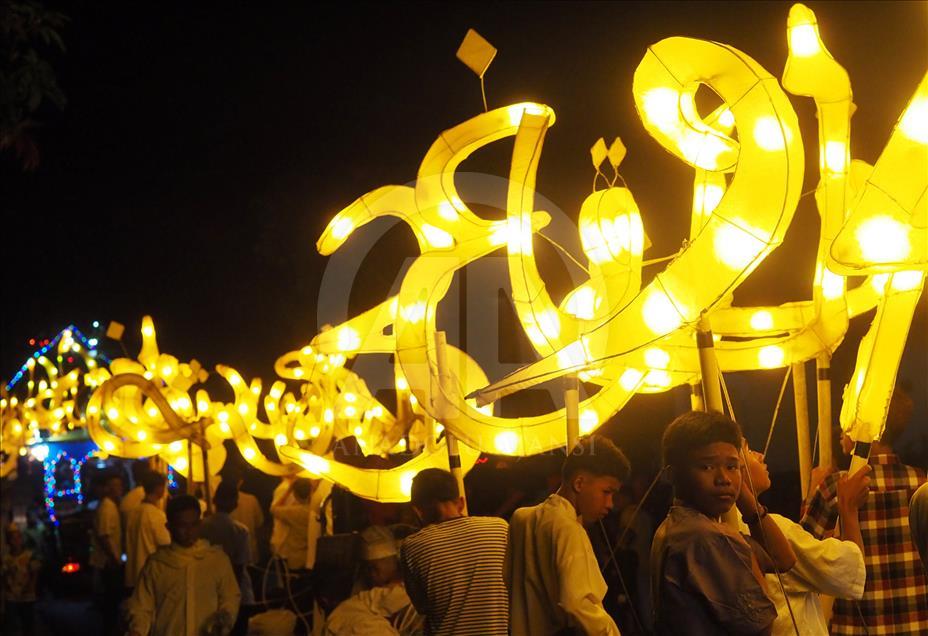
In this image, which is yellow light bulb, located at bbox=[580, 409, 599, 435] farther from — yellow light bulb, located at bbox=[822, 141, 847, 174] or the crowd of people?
yellow light bulb, located at bbox=[822, 141, 847, 174]

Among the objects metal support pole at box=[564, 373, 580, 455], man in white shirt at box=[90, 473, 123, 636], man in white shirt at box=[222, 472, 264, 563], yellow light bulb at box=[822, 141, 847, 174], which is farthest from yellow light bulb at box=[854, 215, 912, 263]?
man in white shirt at box=[222, 472, 264, 563]

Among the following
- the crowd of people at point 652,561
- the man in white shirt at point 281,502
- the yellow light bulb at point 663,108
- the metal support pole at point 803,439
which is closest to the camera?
the crowd of people at point 652,561

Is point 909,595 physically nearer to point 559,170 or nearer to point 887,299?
point 887,299

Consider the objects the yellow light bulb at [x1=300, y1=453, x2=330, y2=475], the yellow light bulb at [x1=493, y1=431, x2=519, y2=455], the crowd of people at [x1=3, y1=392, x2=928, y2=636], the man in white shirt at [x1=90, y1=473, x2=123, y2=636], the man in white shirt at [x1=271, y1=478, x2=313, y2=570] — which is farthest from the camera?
the man in white shirt at [x1=90, y1=473, x2=123, y2=636]

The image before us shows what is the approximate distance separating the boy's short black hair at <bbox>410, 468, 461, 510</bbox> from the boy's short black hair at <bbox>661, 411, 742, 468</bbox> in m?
2.11

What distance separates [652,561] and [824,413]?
2.09 meters

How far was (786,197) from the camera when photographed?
4.20 meters

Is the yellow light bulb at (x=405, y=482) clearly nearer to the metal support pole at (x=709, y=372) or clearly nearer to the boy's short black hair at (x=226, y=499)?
the metal support pole at (x=709, y=372)

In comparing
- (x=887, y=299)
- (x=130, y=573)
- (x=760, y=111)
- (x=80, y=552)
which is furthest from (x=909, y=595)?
(x=80, y=552)

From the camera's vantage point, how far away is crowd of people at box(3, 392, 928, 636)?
3.48m

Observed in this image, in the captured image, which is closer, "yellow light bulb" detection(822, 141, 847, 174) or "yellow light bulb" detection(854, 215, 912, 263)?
"yellow light bulb" detection(854, 215, 912, 263)

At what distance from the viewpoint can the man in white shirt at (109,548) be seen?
12.8m

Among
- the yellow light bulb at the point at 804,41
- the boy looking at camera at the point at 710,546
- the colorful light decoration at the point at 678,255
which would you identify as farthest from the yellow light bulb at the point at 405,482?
the yellow light bulb at the point at 804,41

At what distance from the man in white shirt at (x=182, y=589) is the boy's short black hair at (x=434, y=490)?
84.1 inches
